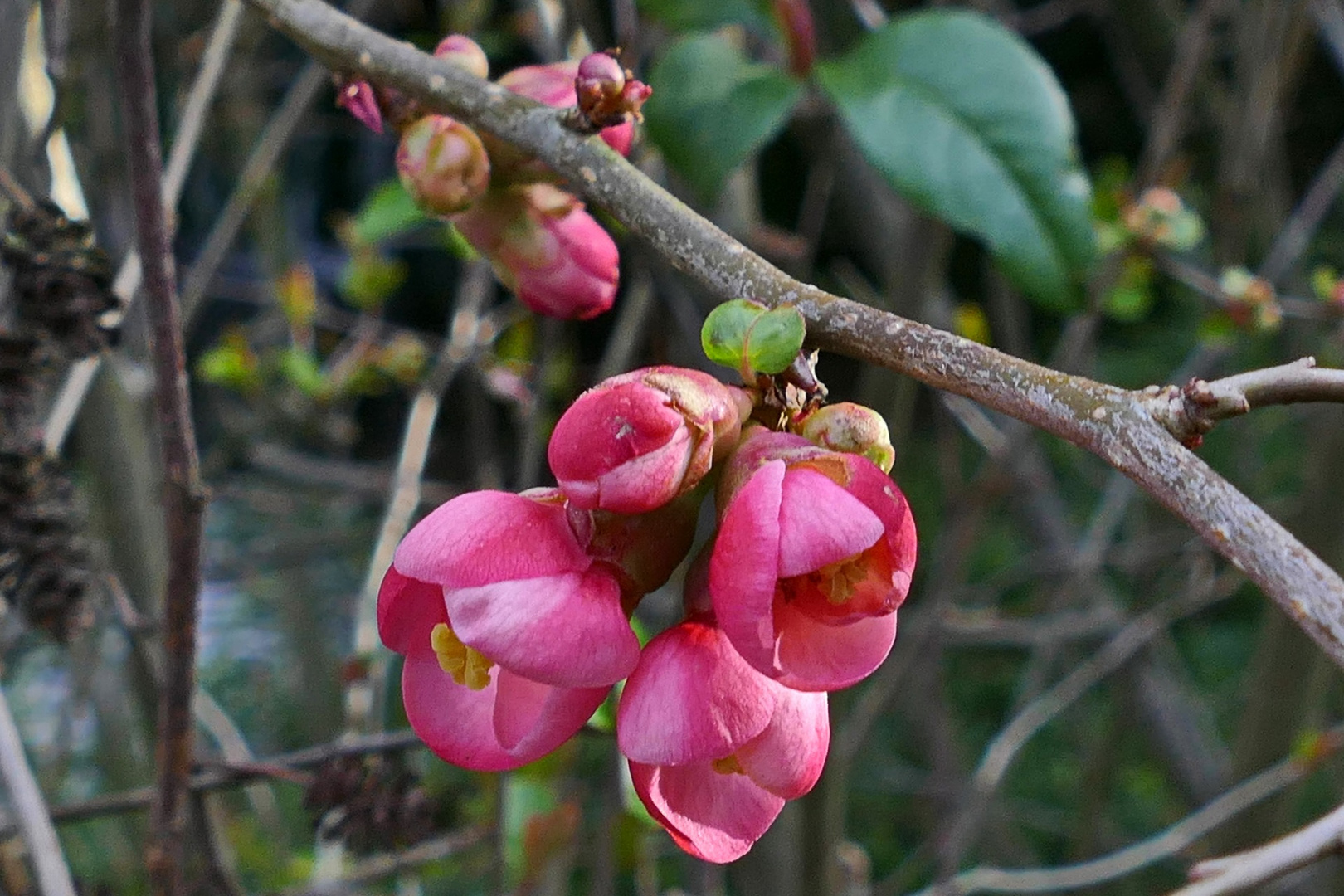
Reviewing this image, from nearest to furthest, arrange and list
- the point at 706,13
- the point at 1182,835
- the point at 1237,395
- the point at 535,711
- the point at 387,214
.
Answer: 1. the point at 1237,395
2. the point at 535,711
3. the point at 706,13
4. the point at 387,214
5. the point at 1182,835

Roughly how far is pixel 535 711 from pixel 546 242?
245 mm

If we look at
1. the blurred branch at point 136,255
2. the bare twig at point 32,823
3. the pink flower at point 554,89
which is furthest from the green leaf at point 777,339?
the blurred branch at point 136,255

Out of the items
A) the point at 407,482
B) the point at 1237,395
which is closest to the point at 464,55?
the point at 1237,395

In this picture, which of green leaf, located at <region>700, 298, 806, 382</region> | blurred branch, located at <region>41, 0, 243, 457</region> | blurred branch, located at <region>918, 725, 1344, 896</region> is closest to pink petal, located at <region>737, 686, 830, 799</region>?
green leaf, located at <region>700, 298, 806, 382</region>

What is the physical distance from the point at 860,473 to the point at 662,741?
11 cm

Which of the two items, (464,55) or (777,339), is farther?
(464,55)

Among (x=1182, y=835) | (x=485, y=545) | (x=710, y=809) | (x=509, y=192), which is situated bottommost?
(x=1182, y=835)

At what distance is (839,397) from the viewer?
2816 mm

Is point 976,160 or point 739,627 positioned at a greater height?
point 976,160

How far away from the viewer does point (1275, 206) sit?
1790 mm

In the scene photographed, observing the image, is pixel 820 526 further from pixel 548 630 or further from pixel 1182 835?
pixel 1182 835

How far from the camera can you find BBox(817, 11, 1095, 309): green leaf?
0.81 m

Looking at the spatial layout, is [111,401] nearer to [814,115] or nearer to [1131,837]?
[814,115]

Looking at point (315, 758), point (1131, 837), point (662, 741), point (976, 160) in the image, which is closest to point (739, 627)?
point (662, 741)
